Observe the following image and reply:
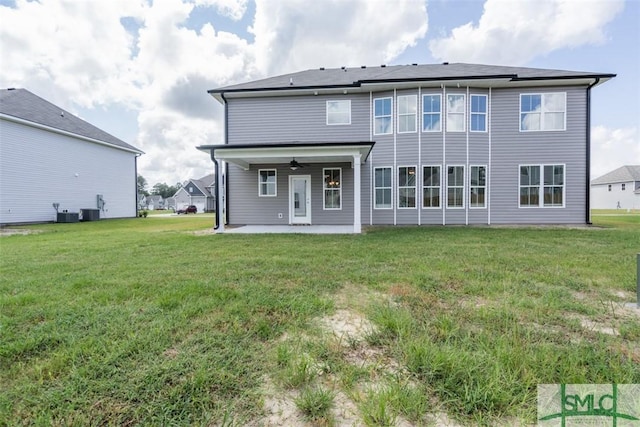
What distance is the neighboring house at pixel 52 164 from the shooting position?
1346 centimetres

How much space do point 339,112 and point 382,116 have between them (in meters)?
1.92

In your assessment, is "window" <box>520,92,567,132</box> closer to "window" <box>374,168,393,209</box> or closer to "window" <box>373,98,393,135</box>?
"window" <box>373,98,393,135</box>

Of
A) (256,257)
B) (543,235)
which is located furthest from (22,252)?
(543,235)

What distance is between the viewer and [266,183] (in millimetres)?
12438

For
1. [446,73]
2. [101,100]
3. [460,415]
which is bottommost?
[460,415]

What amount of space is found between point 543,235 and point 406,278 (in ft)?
22.9

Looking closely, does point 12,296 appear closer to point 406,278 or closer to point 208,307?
point 208,307

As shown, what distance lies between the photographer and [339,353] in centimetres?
218

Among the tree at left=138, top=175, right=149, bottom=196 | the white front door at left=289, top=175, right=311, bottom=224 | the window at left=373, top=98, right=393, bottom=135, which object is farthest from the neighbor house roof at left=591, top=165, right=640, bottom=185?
the tree at left=138, top=175, right=149, bottom=196

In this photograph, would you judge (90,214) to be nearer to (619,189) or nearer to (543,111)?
(543,111)

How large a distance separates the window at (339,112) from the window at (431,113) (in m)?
3.20

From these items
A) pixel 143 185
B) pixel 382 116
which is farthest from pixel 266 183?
pixel 143 185

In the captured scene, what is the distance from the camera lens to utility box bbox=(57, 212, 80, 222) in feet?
50.4

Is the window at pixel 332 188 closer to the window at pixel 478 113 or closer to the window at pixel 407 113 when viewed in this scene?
the window at pixel 407 113
